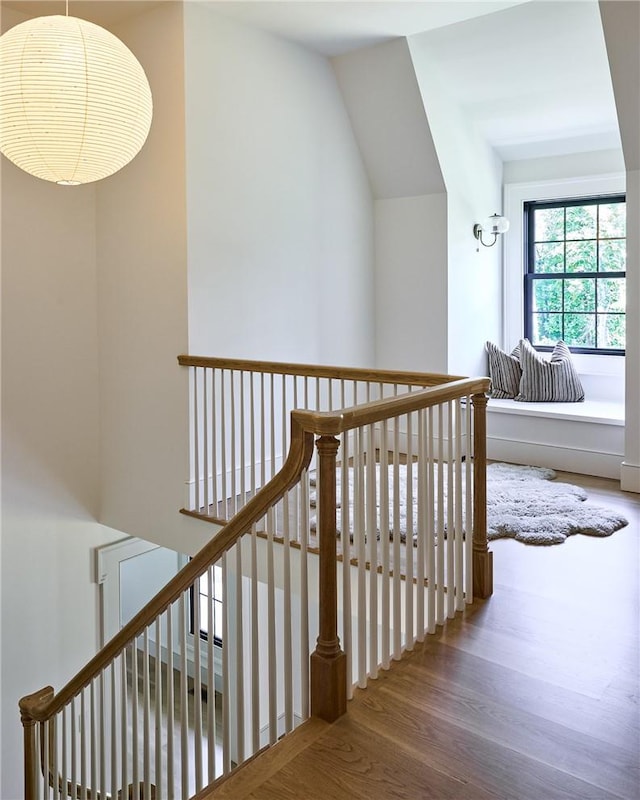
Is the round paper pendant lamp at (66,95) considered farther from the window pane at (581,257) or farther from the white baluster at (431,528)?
the window pane at (581,257)

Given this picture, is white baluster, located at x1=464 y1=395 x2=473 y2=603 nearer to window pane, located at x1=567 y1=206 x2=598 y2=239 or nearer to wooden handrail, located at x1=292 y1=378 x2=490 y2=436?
wooden handrail, located at x1=292 y1=378 x2=490 y2=436

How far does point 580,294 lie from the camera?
598 cm

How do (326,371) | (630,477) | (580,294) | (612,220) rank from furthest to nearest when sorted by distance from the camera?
(580,294) → (612,220) → (630,477) → (326,371)

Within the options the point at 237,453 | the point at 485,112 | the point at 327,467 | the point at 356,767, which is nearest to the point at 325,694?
the point at 356,767

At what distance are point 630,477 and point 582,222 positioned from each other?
240cm

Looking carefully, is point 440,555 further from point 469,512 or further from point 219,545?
point 219,545

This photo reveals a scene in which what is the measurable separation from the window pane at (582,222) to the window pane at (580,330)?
68 cm

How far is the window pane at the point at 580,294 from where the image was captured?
19.4ft

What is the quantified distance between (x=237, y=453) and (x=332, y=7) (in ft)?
9.04

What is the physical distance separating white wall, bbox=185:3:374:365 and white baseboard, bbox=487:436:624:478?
55.3 inches

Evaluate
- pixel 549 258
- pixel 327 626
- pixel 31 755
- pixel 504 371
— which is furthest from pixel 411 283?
pixel 31 755

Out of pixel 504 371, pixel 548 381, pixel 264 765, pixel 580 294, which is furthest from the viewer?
pixel 580 294

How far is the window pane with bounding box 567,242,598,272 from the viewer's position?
5.88 meters

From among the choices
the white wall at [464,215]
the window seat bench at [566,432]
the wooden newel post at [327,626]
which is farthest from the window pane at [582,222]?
the wooden newel post at [327,626]
